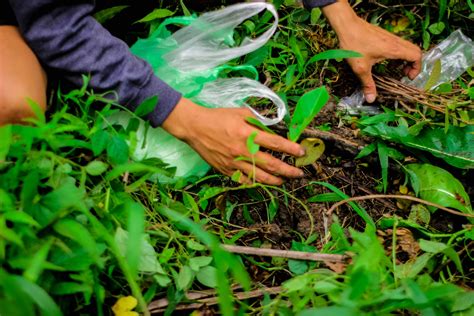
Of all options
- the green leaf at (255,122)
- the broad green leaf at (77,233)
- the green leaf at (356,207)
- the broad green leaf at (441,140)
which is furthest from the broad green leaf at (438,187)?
the broad green leaf at (77,233)

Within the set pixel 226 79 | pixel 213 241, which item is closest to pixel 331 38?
pixel 226 79

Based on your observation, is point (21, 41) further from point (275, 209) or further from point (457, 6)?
point (457, 6)

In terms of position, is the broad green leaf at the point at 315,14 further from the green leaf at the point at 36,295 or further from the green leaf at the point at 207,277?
the green leaf at the point at 36,295

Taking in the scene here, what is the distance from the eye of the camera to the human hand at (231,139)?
1423mm

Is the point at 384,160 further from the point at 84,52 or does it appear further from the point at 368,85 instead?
the point at 84,52

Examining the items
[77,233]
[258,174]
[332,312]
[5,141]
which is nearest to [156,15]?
[258,174]

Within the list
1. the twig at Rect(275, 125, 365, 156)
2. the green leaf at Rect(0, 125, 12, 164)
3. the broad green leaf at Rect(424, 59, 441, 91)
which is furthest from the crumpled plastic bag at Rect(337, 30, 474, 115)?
the green leaf at Rect(0, 125, 12, 164)

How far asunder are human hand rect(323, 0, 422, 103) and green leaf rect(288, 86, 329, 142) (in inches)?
14.3

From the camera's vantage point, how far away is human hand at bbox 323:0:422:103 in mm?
1748

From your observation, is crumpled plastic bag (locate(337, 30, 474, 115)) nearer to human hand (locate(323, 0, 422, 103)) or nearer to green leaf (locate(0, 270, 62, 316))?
human hand (locate(323, 0, 422, 103))

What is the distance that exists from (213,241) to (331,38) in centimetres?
123

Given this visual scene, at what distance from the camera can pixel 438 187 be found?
158cm

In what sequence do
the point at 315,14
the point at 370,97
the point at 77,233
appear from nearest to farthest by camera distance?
1. the point at 77,233
2. the point at 370,97
3. the point at 315,14

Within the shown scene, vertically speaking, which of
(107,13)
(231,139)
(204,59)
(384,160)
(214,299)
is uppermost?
(107,13)
